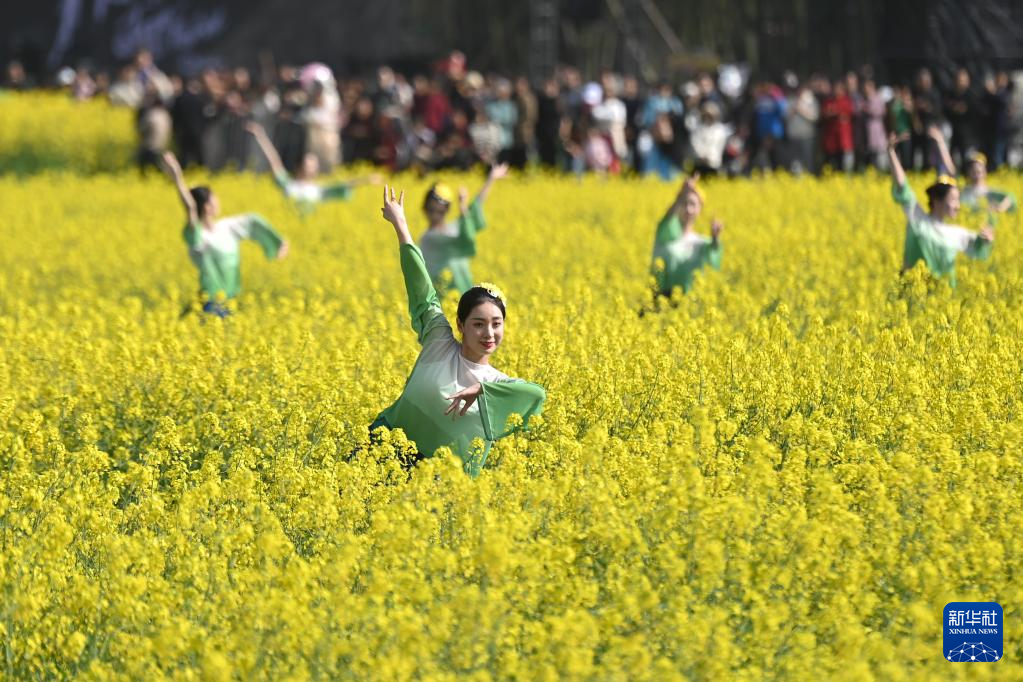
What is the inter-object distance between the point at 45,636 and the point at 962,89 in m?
19.4

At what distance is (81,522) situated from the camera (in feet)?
24.6

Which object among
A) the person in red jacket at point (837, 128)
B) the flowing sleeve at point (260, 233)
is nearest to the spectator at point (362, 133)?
the person in red jacket at point (837, 128)

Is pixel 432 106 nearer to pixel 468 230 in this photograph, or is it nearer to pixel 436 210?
pixel 468 230

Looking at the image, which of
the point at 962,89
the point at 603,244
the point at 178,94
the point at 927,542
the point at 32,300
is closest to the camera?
the point at 927,542

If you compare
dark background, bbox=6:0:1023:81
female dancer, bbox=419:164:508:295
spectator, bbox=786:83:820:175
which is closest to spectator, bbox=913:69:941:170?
spectator, bbox=786:83:820:175

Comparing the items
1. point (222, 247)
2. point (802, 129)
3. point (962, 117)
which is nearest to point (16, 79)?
point (802, 129)

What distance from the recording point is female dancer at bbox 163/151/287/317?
508 inches

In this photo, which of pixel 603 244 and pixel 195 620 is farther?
pixel 603 244

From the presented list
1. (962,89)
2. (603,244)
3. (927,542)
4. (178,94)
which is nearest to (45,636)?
(927,542)

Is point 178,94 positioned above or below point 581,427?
above

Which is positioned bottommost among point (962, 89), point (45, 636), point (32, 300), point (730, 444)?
point (45, 636)

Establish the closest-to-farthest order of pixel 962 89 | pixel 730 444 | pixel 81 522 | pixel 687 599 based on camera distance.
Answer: pixel 687 599, pixel 81 522, pixel 730 444, pixel 962 89

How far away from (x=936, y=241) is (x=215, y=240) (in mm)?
4767

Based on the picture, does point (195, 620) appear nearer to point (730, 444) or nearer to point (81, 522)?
point (81, 522)
